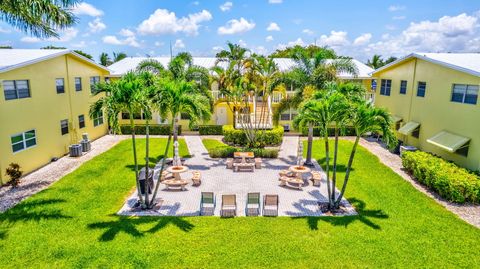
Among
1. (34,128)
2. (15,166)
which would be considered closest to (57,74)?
(34,128)

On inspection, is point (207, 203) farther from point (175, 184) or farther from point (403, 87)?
point (403, 87)

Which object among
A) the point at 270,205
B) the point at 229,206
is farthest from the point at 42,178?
the point at 270,205

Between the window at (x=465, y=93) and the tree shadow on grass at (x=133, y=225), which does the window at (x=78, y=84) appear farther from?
the window at (x=465, y=93)

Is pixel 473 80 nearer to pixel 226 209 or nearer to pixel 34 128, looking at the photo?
pixel 226 209

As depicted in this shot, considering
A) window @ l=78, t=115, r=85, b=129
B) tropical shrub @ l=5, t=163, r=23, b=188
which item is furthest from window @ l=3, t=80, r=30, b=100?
window @ l=78, t=115, r=85, b=129

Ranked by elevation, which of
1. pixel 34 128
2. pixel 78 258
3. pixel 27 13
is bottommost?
pixel 78 258

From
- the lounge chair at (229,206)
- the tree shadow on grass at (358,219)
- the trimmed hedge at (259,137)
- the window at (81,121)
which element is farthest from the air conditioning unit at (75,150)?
the tree shadow on grass at (358,219)
